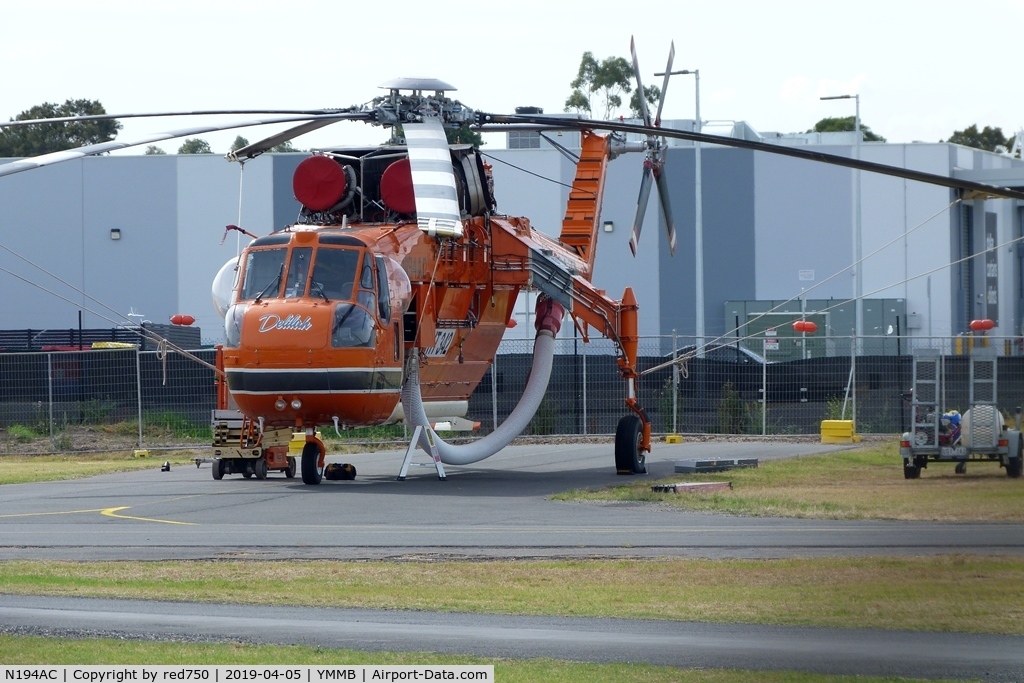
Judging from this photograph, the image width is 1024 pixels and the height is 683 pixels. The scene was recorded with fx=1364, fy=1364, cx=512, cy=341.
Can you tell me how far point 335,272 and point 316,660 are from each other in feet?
37.9

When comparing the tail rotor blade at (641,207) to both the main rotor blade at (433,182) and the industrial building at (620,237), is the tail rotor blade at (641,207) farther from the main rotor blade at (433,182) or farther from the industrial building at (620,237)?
the industrial building at (620,237)

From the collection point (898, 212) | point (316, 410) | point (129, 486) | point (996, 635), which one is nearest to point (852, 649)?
point (996, 635)

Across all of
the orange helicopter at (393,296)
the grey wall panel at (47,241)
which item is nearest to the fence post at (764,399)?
the orange helicopter at (393,296)

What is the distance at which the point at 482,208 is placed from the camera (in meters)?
22.5

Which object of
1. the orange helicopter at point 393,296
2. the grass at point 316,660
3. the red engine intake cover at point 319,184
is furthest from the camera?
the red engine intake cover at point 319,184

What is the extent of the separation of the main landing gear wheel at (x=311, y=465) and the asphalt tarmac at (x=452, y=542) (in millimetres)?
296

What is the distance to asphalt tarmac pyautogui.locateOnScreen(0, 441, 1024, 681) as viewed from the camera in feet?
27.9

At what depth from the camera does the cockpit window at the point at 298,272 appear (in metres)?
19.1

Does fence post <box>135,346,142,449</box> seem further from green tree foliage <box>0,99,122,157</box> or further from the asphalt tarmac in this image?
green tree foliage <box>0,99,122,157</box>

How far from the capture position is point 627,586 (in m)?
10.8

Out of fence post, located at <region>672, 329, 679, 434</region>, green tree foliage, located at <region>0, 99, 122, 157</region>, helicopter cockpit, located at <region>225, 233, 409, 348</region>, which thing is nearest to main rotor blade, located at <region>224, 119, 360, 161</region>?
helicopter cockpit, located at <region>225, 233, 409, 348</region>

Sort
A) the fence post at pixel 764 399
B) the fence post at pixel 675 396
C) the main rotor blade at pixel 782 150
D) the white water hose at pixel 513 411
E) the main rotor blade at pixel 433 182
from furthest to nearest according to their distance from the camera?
1. the fence post at pixel 764 399
2. the fence post at pixel 675 396
3. the white water hose at pixel 513 411
4. the main rotor blade at pixel 433 182
5. the main rotor blade at pixel 782 150

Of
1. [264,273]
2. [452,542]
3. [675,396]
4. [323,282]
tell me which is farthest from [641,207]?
[452,542]

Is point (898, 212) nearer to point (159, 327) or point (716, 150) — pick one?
point (716, 150)
